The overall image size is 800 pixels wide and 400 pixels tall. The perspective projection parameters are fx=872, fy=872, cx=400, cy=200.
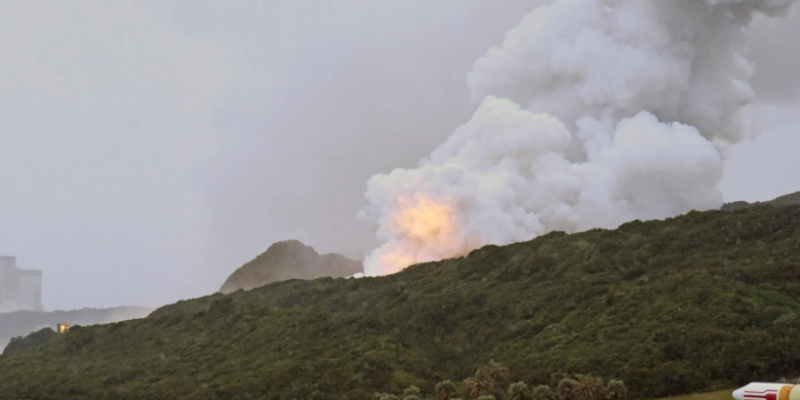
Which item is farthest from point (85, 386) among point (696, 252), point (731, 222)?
point (731, 222)

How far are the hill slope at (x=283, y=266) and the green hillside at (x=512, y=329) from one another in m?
69.4

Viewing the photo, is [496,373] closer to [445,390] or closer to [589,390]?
[445,390]

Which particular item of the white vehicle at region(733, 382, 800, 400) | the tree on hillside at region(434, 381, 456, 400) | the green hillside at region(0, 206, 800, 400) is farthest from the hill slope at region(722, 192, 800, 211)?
the white vehicle at region(733, 382, 800, 400)

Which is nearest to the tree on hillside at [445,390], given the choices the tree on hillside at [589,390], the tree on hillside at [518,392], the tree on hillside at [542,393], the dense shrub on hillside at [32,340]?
the tree on hillside at [518,392]

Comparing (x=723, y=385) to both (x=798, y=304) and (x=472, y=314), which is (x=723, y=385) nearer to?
(x=798, y=304)

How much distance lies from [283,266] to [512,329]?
325ft

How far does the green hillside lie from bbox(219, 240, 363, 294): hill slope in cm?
6941

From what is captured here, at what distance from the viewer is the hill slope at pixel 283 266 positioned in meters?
150

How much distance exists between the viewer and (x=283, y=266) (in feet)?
500

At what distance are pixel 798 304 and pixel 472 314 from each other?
21.7 metres

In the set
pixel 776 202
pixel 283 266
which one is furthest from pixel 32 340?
pixel 776 202

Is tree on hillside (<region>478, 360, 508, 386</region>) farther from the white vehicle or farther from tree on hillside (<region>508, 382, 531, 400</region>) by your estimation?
the white vehicle

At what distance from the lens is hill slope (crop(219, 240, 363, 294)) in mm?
150250

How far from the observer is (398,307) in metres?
67.1
